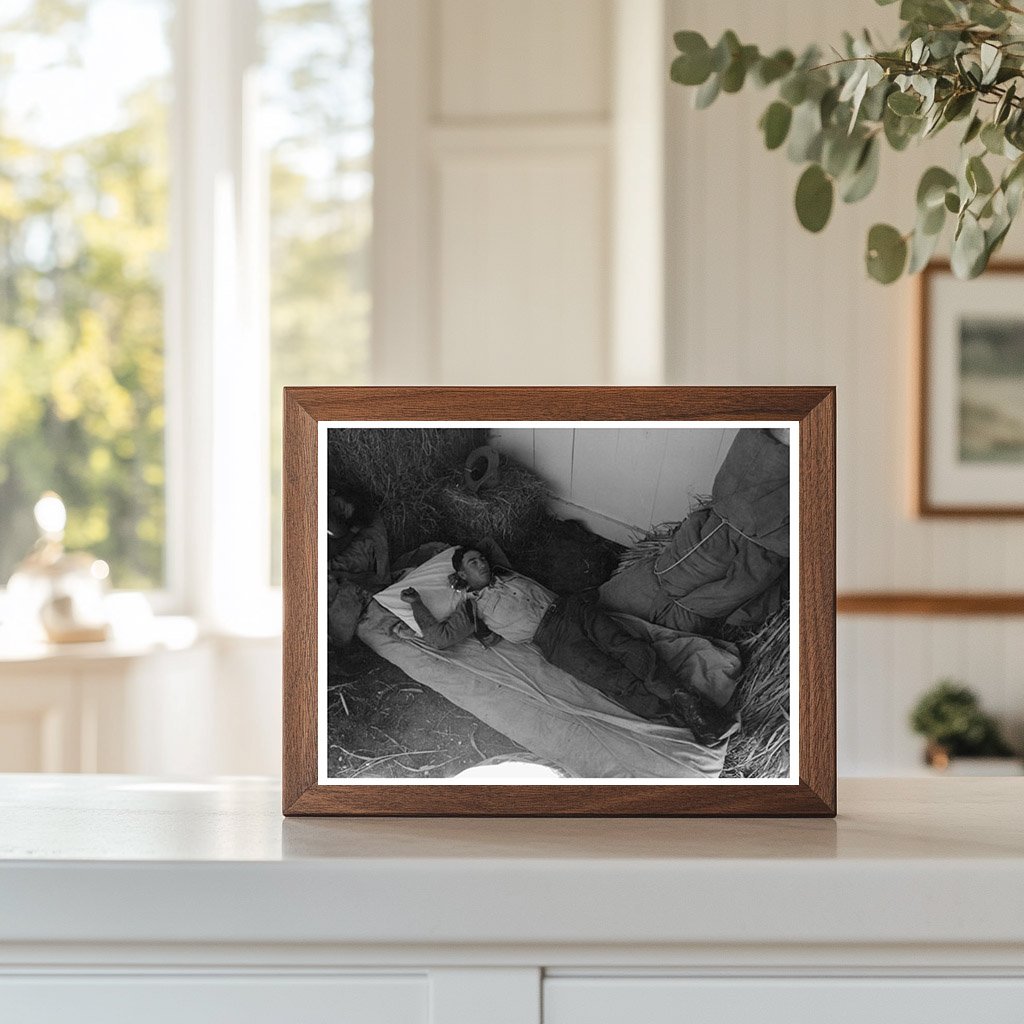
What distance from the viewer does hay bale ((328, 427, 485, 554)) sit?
49 cm

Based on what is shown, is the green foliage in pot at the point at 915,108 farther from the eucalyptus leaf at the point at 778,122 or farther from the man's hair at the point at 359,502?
the man's hair at the point at 359,502

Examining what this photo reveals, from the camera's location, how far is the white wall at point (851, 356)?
244 cm

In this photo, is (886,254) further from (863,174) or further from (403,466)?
(403,466)

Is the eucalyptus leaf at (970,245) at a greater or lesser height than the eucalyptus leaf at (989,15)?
lesser

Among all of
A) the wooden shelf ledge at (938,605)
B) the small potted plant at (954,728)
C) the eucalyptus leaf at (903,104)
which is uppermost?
the eucalyptus leaf at (903,104)

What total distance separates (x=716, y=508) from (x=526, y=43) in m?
2.41

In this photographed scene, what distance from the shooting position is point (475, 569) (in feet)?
1.61

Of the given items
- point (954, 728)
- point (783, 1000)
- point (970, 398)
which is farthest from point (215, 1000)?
point (970, 398)

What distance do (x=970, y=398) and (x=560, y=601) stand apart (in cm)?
221

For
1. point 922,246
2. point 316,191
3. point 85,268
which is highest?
point 316,191

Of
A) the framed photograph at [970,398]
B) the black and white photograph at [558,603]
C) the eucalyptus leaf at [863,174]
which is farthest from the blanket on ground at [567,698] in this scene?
the framed photograph at [970,398]

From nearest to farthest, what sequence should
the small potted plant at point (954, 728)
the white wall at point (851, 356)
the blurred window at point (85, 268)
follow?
the small potted plant at point (954, 728), the white wall at point (851, 356), the blurred window at point (85, 268)

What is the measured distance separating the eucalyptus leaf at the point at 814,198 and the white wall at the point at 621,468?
0.13 meters

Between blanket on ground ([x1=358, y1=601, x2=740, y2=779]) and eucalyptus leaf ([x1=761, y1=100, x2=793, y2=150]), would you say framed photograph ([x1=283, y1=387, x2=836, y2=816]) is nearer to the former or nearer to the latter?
blanket on ground ([x1=358, y1=601, x2=740, y2=779])
